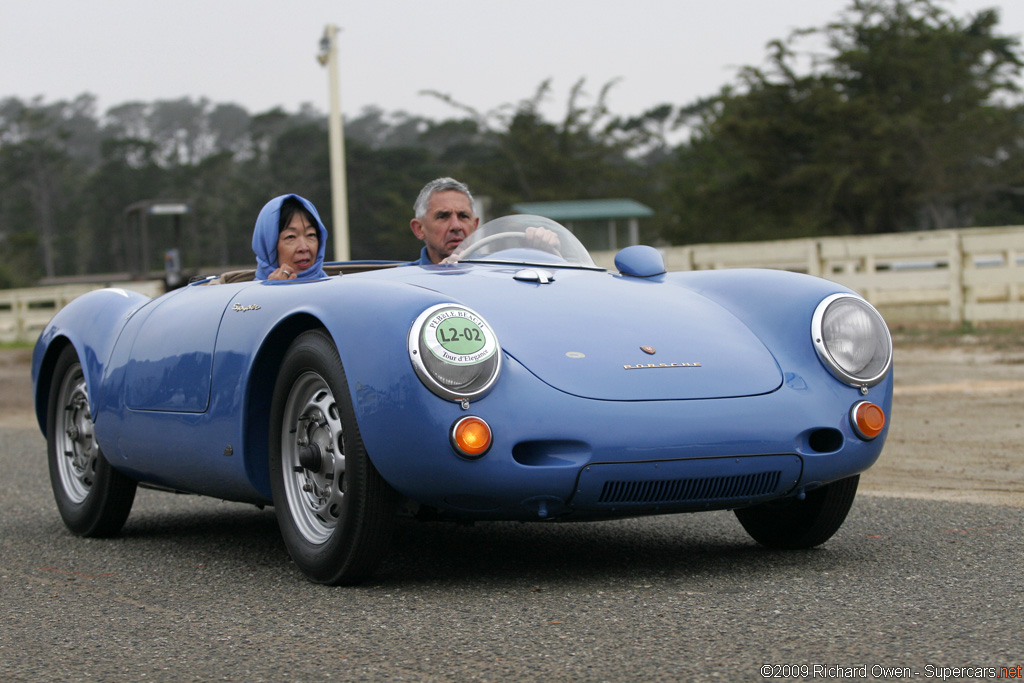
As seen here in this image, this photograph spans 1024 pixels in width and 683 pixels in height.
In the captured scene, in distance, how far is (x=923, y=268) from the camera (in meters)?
16.5

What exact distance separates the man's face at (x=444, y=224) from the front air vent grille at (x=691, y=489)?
212 centimetres

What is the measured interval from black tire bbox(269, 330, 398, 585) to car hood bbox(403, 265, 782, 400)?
436 millimetres

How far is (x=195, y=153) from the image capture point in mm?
158375

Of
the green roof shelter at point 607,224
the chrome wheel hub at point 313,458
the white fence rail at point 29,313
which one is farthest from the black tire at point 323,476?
the green roof shelter at point 607,224

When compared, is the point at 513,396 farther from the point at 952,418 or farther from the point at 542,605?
the point at 952,418

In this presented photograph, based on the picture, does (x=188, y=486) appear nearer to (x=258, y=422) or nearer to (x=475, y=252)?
(x=258, y=422)

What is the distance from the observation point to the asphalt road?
267 cm

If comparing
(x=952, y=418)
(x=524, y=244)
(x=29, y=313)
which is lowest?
(x=29, y=313)

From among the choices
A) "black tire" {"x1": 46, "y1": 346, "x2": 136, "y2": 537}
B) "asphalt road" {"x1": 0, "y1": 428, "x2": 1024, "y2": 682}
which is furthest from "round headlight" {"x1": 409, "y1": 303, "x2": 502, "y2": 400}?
"black tire" {"x1": 46, "y1": 346, "x2": 136, "y2": 537}

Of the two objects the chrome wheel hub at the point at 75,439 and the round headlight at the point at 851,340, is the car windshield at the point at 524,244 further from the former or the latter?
the chrome wheel hub at the point at 75,439

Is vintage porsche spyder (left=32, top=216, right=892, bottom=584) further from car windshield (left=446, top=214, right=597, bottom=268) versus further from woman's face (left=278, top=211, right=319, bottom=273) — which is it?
woman's face (left=278, top=211, right=319, bottom=273)

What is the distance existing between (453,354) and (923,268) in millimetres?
14292

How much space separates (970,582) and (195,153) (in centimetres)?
16185

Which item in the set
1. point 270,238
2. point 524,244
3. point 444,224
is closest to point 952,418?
point 444,224
